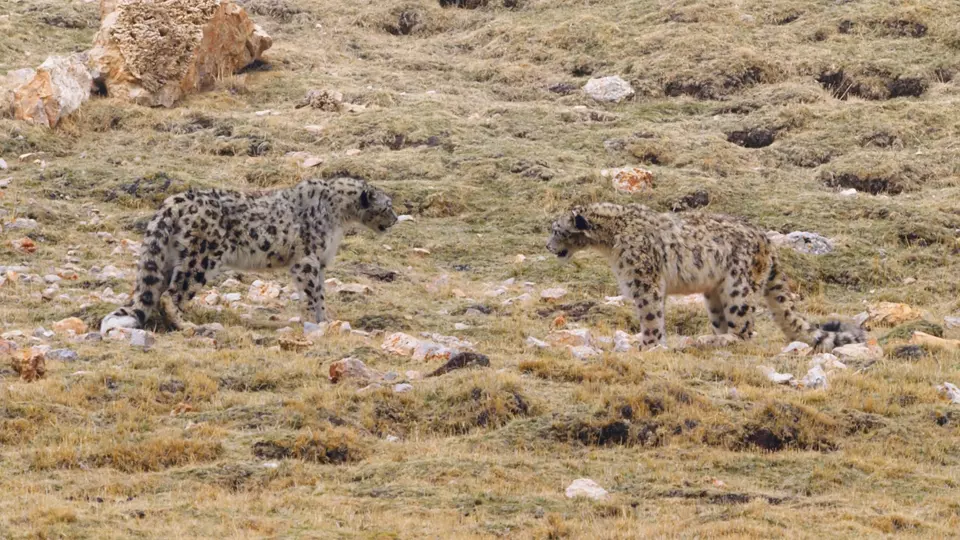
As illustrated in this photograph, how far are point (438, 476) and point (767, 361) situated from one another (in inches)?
209

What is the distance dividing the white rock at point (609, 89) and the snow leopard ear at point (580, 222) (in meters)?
13.5

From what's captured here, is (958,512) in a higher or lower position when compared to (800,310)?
higher

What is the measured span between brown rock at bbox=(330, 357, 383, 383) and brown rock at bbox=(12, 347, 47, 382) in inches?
105

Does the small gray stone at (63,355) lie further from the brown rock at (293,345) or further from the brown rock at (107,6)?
the brown rock at (107,6)

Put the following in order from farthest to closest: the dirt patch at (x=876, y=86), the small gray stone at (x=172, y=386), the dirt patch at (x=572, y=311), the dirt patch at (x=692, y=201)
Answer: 1. the dirt patch at (x=876, y=86)
2. the dirt patch at (x=692, y=201)
3. the dirt patch at (x=572, y=311)
4. the small gray stone at (x=172, y=386)

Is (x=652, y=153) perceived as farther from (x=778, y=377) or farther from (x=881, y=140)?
(x=778, y=377)

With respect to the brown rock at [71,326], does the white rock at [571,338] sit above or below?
below

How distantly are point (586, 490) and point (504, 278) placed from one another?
9.72 metres

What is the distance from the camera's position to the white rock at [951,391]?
44.3 feet

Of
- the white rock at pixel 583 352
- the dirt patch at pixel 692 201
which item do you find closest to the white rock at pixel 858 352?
Result: the white rock at pixel 583 352

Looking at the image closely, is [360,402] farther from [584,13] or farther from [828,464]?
[584,13]

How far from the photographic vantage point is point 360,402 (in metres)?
12.8

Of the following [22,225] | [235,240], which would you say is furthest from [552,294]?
[22,225]

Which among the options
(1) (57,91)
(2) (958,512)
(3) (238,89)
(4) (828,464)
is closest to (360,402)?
(4) (828,464)
